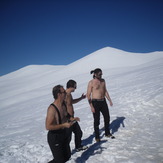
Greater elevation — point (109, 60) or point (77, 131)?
point (109, 60)

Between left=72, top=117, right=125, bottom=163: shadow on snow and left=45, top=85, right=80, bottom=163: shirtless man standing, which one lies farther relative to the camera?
left=72, top=117, right=125, bottom=163: shadow on snow

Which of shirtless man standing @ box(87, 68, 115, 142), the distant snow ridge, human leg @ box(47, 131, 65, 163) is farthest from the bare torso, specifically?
the distant snow ridge

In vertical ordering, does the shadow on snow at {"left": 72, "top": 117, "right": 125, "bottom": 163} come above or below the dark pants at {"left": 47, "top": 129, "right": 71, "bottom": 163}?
below

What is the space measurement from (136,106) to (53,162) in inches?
222

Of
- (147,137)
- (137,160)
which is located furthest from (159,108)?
(137,160)

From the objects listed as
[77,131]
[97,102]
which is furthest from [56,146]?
[97,102]

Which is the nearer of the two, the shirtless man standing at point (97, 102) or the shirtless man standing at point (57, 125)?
the shirtless man standing at point (57, 125)

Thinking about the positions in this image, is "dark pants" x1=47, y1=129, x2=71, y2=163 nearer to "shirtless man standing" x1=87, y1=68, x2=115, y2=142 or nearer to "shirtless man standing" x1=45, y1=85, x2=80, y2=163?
"shirtless man standing" x1=45, y1=85, x2=80, y2=163

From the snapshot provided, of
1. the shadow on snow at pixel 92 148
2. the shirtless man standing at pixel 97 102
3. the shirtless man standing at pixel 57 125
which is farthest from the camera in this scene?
the shirtless man standing at pixel 97 102

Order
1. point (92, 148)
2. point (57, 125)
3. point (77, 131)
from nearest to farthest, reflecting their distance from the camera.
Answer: point (57, 125), point (77, 131), point (92, 148)

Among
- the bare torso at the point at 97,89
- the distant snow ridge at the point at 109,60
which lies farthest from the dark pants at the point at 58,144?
the distant snow ridge at the point at 109,60

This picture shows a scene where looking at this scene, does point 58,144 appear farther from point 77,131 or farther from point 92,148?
point 92,148

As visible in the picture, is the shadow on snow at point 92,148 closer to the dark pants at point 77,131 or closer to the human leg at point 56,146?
the dark pants at point 77,131

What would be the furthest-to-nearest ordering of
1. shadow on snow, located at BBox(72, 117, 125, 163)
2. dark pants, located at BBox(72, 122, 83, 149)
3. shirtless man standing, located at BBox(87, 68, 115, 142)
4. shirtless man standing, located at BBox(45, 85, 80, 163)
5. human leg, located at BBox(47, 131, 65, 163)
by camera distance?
1. shirtless man standing, located at BBox(87, 68, 115, 142)
2. dark pants, located at BBox(72, 122, 83, 149)
3. shadow on snow, located at BBox(72, 117, 125, 163)
4. human leg, located at BBox(47, 131, 65, 163)
5. shirtless man standing, located at BBox(45, 85, 80, 163)
